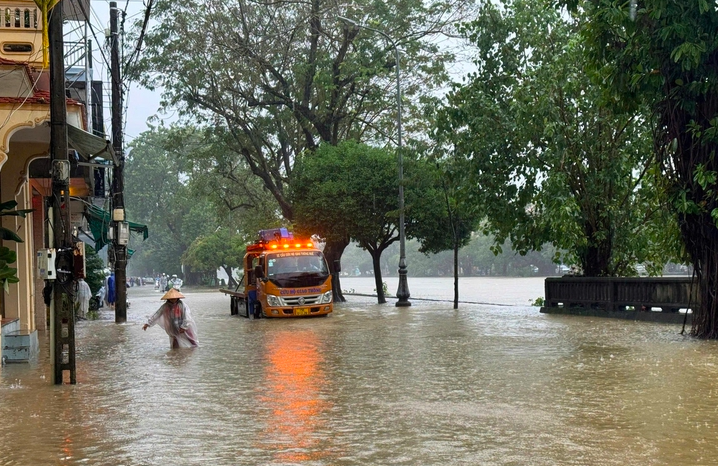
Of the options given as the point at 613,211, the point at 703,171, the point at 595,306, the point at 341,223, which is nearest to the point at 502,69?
the point at 613,211

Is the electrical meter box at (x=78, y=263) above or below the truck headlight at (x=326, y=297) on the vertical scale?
above

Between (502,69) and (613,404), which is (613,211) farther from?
(613,404)

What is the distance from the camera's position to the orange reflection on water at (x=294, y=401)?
345 inches

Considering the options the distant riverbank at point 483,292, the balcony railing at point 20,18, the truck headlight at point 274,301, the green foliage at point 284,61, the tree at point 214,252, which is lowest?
the distant riverbank at point 483,292

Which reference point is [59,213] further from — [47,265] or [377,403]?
[377,403]

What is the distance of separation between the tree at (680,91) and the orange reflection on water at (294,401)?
7978 millimetres

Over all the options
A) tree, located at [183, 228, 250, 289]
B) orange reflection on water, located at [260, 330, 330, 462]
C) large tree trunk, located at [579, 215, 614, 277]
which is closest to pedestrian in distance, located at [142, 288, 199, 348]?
orange reflection on water, located at [260, 330, 330, 462]

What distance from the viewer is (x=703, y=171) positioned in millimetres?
19047

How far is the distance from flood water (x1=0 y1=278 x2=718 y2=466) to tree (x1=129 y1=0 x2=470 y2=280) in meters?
22.4

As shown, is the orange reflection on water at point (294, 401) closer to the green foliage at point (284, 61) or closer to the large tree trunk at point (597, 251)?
the large tree trunk at point (597, 251)

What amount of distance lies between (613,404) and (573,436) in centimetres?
213

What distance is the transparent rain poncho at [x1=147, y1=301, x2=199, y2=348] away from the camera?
19.4 meters

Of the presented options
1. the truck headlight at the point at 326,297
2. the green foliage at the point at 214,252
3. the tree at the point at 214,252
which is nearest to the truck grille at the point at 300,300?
the truck headlight at the point at 326,297

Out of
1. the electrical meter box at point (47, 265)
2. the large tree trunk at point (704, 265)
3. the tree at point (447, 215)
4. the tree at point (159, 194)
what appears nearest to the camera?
the electrical meter box at point (47, 265)
